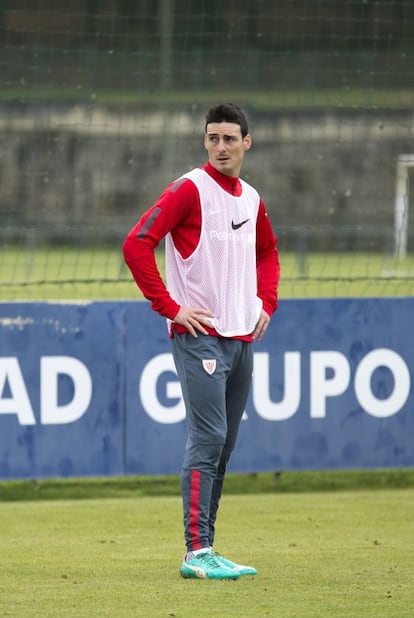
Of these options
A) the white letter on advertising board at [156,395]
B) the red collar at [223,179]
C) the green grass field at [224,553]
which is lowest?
the green grass field at [224,553]

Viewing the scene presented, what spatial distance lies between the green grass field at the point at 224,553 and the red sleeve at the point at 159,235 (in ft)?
4.07

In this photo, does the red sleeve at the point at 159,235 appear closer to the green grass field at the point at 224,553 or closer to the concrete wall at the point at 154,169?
the green grass field at the point at 224,553

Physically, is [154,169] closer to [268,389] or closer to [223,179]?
[268,389]

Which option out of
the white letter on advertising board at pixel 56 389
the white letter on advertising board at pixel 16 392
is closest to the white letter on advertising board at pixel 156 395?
the white letter on advertising board at pixel 56 389

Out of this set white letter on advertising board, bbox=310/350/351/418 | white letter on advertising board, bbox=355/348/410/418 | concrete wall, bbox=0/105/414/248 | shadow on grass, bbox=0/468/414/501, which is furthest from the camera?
concrete wall, bbox=0/105/414/248

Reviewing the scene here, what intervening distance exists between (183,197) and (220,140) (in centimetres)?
31

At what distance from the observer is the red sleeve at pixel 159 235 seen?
5965 mm

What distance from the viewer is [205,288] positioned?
240 inches

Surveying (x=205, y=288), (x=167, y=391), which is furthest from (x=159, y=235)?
(x=167, y=391)

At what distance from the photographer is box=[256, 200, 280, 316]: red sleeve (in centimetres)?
648

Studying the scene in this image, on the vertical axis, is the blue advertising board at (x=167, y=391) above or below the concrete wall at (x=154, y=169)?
below

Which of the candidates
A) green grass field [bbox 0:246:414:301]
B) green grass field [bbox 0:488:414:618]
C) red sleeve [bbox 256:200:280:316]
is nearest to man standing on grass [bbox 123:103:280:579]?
red sleeve [bbox 256:200:280:316]

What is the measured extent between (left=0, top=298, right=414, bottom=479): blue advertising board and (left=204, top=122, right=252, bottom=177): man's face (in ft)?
9.63

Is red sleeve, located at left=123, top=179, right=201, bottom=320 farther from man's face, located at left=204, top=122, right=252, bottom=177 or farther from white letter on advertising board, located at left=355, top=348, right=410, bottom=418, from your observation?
white letter on advertising board, located at left=355, top=348, right=410, bottom=418
